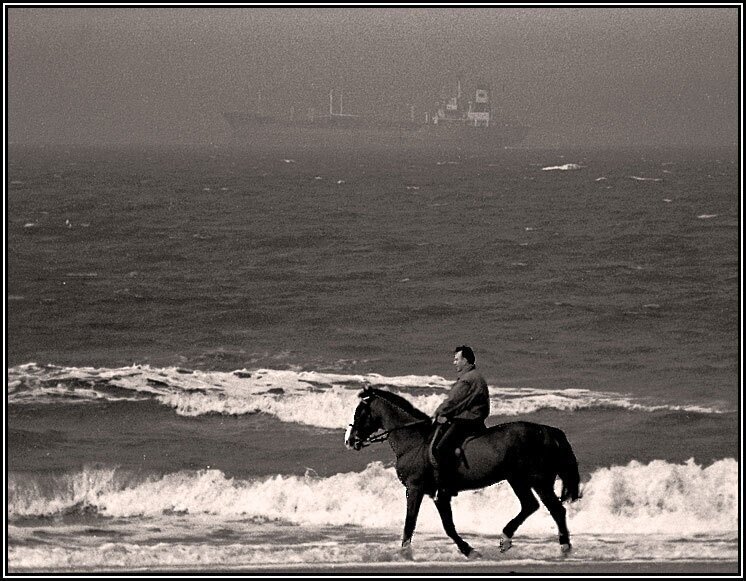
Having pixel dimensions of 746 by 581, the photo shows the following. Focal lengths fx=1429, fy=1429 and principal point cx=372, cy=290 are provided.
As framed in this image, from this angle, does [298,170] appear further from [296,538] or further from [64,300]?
[296,538]

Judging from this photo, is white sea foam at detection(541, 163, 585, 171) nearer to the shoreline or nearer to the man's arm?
the shoreline

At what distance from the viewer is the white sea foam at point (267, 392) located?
2027cm

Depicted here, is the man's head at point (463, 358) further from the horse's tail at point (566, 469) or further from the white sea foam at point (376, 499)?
the white sea foam at point (376, 499)

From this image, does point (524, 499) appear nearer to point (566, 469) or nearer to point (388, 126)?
point (566, 469)

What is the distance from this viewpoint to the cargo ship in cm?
2542

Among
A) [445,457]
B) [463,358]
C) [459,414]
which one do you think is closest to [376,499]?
[445,457]

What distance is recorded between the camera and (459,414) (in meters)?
14.6

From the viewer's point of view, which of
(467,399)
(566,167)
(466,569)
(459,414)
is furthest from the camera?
(566,167)

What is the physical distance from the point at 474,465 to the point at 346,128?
1235 cm

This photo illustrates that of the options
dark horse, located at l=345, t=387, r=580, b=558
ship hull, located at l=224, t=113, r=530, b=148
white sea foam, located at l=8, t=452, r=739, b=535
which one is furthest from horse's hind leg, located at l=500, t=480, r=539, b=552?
ship hull, located at l=224, t=113, r=530, b=148

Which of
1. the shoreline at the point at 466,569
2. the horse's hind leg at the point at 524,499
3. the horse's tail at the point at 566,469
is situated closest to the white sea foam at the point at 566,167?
the shoreline at the point at 466,569

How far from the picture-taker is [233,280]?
2433 centimetres

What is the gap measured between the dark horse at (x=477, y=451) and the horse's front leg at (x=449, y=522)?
18cm

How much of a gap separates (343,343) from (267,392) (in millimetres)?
1782
